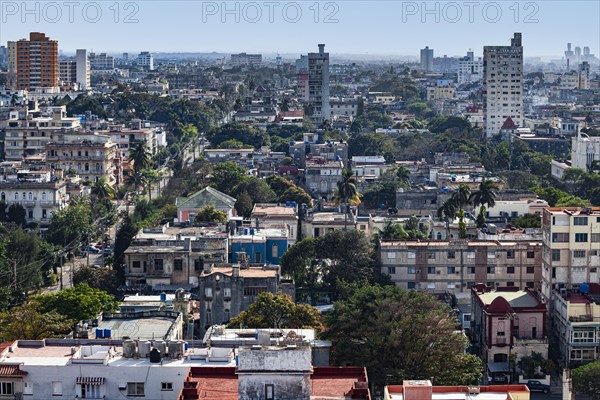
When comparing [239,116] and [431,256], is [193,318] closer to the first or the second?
[431,256]

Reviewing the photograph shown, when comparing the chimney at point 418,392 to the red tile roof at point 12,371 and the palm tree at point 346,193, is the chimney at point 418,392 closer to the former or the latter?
the red tile roof at point 12,371

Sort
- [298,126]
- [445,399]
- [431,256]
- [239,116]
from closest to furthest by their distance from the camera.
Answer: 1. [445,399]
2. [431,256]
3. [298,126]
4. [239,116]

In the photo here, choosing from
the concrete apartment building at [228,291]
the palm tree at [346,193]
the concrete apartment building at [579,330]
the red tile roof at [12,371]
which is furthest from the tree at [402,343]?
the palm tree at [346,193]

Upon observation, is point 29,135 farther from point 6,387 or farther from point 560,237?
point 6,387

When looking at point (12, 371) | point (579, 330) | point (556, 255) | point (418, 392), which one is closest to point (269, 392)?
point (418, 392)

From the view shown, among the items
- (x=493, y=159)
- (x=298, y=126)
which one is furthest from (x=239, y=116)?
(x=493, y=159)
